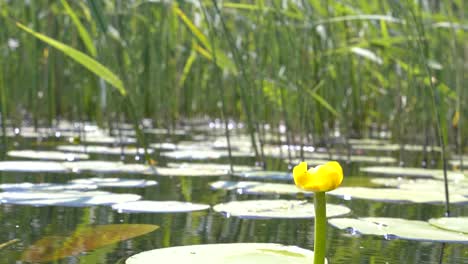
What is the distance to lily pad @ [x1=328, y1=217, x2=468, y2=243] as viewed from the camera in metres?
1.33

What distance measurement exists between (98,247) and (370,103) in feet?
16.3

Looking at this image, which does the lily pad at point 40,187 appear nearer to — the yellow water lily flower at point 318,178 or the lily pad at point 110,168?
the lily pad at point 110,168

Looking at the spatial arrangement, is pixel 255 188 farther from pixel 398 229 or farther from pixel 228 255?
pixel 228 255

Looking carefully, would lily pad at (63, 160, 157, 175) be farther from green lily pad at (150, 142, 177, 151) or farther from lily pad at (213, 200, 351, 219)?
green lily pad at (150, 142, 177, 151)

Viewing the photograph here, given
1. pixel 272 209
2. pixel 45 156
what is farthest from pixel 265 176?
pixel 45 156

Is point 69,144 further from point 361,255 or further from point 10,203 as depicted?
point 361,255

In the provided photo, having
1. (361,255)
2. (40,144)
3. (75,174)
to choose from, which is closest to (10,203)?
(75,174)

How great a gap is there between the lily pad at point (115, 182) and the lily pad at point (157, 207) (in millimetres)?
289

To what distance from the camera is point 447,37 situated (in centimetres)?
363

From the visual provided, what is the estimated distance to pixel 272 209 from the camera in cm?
158

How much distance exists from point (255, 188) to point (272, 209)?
13.9 inches

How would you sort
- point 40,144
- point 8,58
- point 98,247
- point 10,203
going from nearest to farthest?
1. point 98,247
2. point 10,203
3. point 40,144
4. point 8,58

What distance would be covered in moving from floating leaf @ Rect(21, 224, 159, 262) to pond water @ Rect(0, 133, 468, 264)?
14mm

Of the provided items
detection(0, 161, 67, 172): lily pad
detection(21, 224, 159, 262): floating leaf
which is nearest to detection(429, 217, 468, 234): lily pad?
detection(21, 224, 159, 262): floating leaf
